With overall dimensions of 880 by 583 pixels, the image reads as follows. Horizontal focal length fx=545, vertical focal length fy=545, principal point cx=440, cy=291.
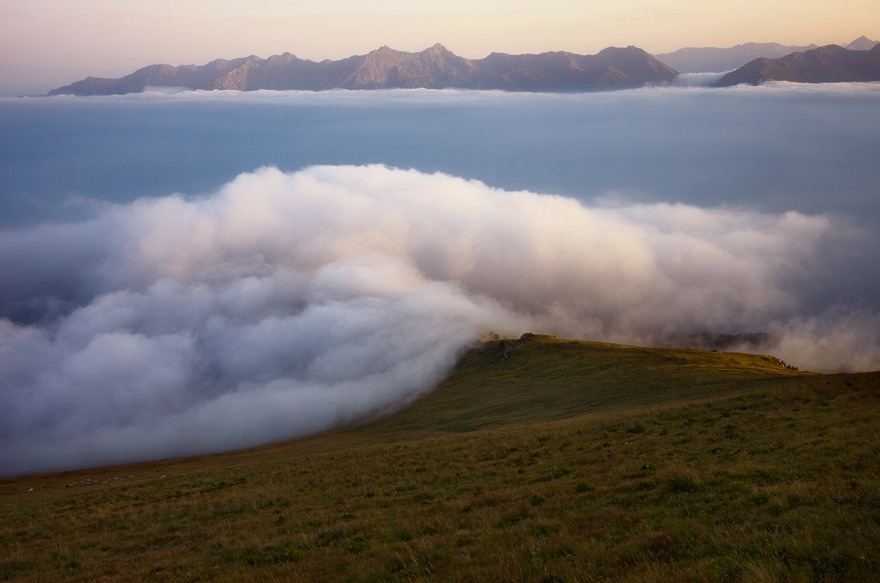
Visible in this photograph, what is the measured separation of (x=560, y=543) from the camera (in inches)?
414

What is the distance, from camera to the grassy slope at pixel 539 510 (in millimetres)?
9055

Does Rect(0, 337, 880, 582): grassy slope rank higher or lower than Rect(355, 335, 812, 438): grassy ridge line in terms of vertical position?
higher

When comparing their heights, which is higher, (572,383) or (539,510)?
(539,510)

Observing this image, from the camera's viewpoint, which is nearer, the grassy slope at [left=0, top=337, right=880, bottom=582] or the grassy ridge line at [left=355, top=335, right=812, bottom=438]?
the grassy slope at [left=0, top=337, right=880, bottom=582]

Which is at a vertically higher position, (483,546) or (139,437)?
(483,546)

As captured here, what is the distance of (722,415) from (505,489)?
43.9 ft

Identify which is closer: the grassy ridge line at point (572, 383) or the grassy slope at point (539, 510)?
the grassy slope at point (539, 510)

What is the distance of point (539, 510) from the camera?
13797mm

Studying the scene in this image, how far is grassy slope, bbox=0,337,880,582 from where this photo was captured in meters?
9.05

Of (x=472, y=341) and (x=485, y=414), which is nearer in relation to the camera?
(x=485, y=414)

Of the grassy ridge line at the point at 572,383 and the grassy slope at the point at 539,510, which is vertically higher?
the grassy slope at the point at 539,510

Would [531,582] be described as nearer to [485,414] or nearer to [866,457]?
[866,457]

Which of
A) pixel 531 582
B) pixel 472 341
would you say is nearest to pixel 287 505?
pixel 531 582

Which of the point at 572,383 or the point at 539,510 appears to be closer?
the point at 539,510
